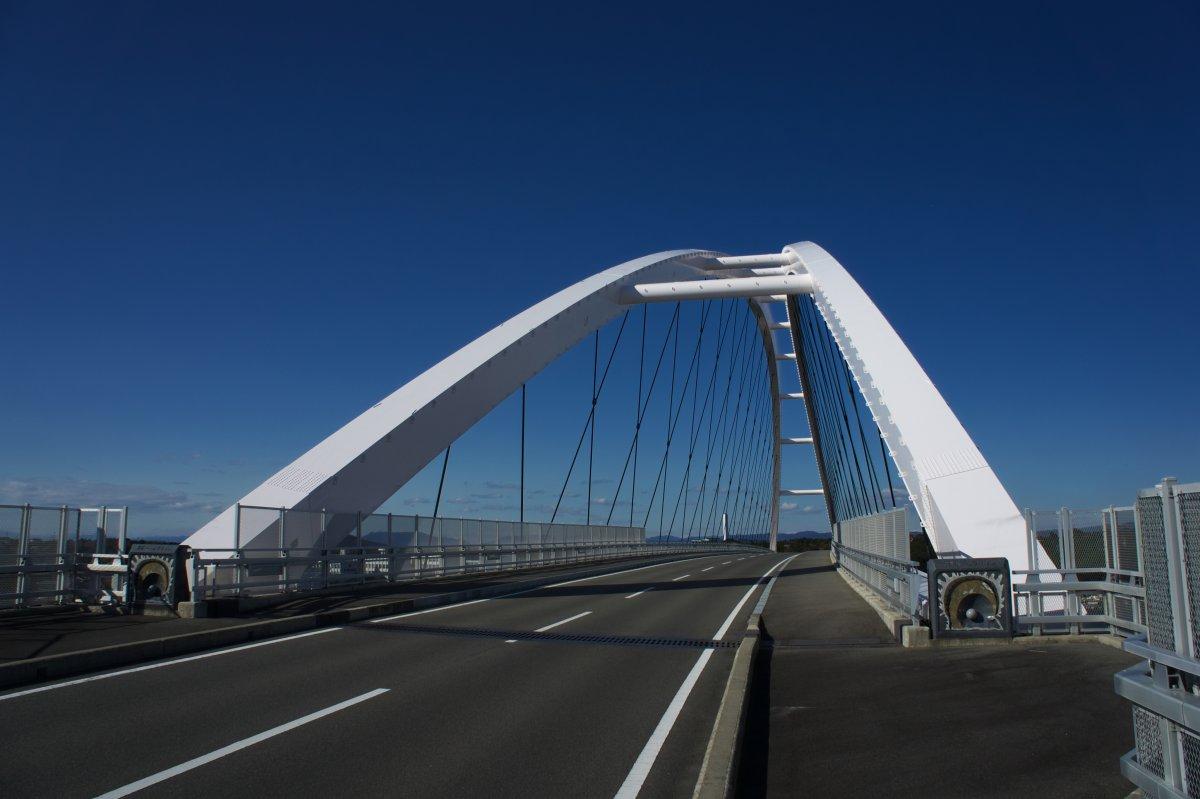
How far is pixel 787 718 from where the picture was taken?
6.73 metres

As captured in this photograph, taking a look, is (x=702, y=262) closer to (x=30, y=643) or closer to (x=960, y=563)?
(x=960, y=563)

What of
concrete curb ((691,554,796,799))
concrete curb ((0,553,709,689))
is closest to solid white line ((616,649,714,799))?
concrete curb ((691,554,796,799))

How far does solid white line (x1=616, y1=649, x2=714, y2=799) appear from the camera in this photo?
502 centimetres

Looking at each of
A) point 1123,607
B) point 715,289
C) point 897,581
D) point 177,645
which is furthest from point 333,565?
point 715,289

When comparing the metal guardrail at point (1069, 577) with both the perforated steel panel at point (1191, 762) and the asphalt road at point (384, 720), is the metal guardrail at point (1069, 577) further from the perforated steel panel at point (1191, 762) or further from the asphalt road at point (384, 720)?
the perforated steel panel at point (1191, 762)

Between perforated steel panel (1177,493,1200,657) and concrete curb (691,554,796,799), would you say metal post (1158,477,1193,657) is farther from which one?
concrete curb (691,554,796,799)

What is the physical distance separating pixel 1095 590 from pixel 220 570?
506 inches

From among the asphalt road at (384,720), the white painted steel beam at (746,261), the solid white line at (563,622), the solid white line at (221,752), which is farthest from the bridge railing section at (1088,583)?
the white painted steel beam at (746,261)

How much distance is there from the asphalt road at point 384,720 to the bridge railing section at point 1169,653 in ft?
7.99

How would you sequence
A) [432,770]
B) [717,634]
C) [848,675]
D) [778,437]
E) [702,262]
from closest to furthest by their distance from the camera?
1. [432,770]
2. [848,675]
3. [717,634]
4. [702,262]
5. [778,437]

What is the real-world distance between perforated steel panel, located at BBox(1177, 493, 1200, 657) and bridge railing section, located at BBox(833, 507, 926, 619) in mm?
7824

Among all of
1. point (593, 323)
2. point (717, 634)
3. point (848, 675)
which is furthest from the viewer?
point (593, 323)

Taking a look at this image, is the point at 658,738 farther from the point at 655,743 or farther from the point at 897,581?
the point at 897,581

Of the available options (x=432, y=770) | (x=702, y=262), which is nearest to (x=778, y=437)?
(x=702, y=262)
